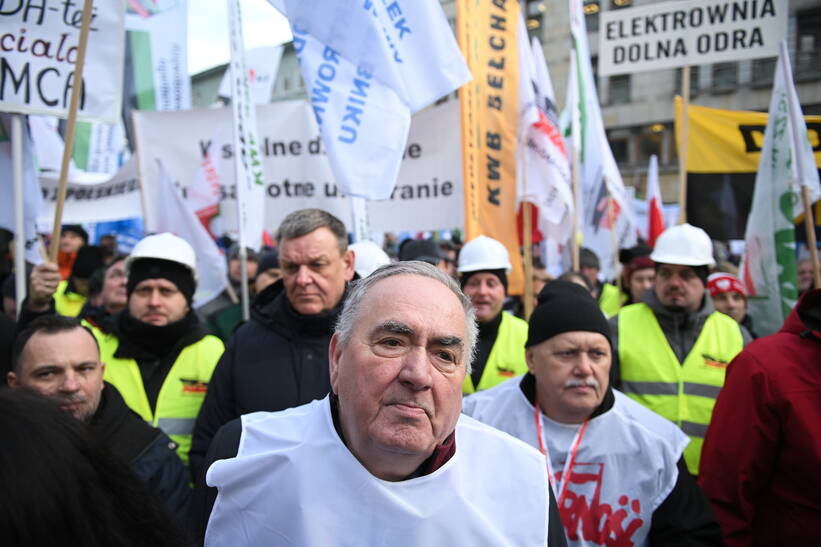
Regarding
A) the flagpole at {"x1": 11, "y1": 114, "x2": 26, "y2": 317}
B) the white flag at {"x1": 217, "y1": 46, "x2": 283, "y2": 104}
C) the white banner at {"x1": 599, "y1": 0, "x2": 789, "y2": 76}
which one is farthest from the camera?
the white flag at {"x1": 217, "y1": 46, "x2": 283, "y2": 104}

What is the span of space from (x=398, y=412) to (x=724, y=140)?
16.2 ft

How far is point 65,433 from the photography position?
996 millimetres

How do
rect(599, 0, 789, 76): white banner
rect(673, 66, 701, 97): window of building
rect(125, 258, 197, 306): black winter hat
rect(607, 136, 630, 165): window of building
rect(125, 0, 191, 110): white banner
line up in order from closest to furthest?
rect(125, 258, 197, 306): black winter hat → rect(599, 0, 789, 76): white banner → rect(125, 0, 191, 110): white banner → rect(673, 66, 701, 97): window of building → rect(607, 136, 630, 165): window of building

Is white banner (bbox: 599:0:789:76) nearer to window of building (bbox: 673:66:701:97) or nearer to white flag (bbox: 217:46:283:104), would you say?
white flag (bbox: 217:46:283:104)

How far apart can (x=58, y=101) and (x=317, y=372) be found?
86.4 inches

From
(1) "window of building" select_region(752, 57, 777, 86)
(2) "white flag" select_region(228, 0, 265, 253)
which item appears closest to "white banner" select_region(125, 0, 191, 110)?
(2) "white flag" select_region(228, 0, 265, 253)

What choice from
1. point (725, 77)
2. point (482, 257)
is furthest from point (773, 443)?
point (725, 77)

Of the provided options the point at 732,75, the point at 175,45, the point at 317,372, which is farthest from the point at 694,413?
the point at 732,75

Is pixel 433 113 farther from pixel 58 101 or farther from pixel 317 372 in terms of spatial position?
pixel 317 372

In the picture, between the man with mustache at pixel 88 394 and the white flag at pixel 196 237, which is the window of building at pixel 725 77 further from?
the man with mustache at pixel 88 394

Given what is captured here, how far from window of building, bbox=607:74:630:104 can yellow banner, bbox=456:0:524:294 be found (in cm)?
2709

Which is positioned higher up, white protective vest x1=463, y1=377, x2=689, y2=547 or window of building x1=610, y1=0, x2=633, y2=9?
window of building x1=610, y1=0, x2=633, y2=9

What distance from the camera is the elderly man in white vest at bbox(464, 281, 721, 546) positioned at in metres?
2.28

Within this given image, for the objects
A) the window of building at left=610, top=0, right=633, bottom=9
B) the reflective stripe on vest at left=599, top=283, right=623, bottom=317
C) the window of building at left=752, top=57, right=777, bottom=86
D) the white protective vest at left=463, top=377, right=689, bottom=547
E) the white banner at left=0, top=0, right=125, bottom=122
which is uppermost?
the window of building at left=610, top=0, right=633, bottom=9
